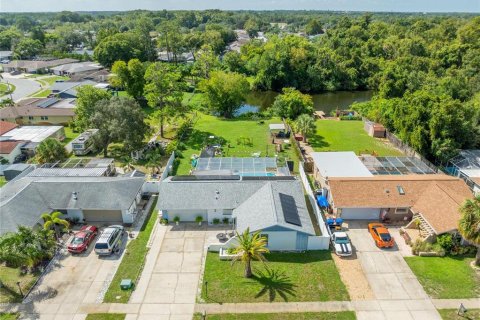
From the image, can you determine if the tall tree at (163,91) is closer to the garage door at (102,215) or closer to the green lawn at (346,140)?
the green lawn at (346,140)

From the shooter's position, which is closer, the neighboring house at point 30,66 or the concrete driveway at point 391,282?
the concrete driveway at point 391,282

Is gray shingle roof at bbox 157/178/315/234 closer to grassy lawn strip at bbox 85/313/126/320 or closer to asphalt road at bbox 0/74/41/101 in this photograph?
grassy lawn strip at bbox 85/313/126/320

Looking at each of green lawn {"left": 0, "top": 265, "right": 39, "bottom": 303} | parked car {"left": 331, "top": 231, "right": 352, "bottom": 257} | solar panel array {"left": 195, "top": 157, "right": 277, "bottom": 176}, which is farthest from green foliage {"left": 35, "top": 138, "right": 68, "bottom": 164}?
parked car {"left": 331, "top": 231, "right": 352, "bottom": 257}

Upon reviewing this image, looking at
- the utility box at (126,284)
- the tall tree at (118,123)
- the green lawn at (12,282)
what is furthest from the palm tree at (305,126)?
the green lawn at (12,282)

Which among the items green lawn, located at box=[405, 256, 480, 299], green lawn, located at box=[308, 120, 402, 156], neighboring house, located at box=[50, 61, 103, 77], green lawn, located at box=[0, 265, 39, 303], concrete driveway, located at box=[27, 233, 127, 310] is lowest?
concrete driveway, located at box=[27, 233, 127, 310]

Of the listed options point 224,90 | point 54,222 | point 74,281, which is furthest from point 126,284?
point 224,90

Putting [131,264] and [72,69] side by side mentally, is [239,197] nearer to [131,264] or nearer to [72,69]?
[131,264]
